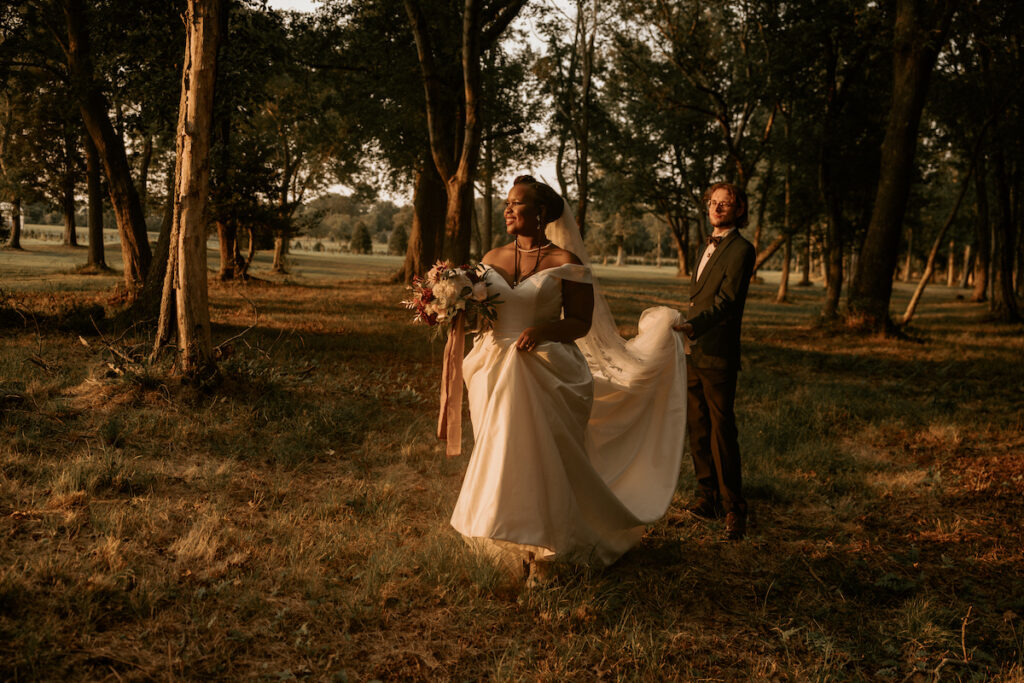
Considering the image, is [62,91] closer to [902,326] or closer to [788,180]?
[902,326]

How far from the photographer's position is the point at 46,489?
511 cm

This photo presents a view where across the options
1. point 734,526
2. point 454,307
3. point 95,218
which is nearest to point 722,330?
point 734,526

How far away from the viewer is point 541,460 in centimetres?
415

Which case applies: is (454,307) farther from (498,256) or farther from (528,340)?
(498,256)

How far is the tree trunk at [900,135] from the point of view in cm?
1405

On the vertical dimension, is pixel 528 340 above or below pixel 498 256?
below

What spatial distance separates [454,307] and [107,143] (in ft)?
39.5

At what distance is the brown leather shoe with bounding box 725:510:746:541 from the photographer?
212 inches

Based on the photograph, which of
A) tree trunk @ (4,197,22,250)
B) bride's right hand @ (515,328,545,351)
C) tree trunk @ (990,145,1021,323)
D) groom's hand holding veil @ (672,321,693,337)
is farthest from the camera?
tree trunk @ (4,197,22,250)

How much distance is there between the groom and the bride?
41 centimetres

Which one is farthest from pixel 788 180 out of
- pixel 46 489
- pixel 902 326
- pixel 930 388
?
pixel 46 489

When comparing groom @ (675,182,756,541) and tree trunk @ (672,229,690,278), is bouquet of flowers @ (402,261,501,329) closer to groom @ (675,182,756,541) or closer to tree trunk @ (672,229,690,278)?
groom @ (675,182,756,541)

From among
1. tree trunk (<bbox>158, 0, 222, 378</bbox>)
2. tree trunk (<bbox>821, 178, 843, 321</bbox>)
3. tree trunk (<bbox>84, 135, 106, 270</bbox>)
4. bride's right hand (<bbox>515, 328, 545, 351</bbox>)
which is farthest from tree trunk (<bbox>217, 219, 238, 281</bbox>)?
bride's right hand (<bbox>515, 328, 545, 351</bbox>)

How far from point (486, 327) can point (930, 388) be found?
9893 mm
